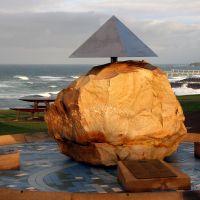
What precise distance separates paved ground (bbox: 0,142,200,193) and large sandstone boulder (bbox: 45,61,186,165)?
43 centimetres

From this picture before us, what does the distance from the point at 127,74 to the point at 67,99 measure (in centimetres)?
153

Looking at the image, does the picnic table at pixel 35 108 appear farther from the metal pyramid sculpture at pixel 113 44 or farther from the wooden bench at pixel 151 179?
the wooden bench at pixel 151 179

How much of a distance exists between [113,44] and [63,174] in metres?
Answer: 3.06

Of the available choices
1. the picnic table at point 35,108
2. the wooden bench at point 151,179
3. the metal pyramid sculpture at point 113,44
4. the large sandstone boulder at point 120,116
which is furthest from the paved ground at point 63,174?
the picnic table at point 35,108

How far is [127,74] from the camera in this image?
10.3 metres

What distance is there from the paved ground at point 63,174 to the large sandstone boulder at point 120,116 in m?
0.43

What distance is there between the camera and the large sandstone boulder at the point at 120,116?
1009 cm

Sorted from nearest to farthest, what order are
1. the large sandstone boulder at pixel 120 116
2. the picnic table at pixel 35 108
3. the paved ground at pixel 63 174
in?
the paved ground at pixel 63 174
the large sandstone boulder at pixel 120 116
the picnic table at pixel 35 108

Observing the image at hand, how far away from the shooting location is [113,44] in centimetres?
1029

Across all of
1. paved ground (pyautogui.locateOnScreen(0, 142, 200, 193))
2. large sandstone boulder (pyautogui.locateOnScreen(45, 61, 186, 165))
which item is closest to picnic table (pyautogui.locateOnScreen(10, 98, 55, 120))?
paved ground (pyautogui.locateOnScreen(0, 142, 200, 193))

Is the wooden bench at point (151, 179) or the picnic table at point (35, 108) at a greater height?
the wooden bench at point (151, 179)

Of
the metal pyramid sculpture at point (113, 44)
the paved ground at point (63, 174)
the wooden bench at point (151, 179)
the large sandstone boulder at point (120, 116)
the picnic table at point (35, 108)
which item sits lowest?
the picnic table at point (35, 108)

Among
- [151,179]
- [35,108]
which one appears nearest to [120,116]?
[151,179]

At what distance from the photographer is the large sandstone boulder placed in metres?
10.1
